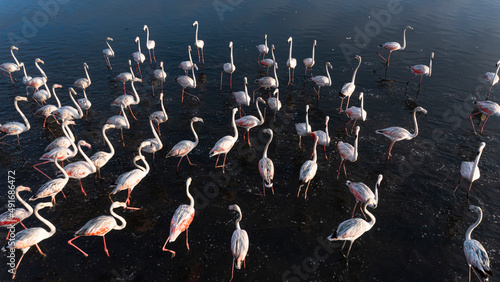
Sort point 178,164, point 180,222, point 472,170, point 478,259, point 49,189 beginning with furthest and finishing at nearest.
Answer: point 178,164
point 472,170
point 49,189
point 180,222
point 478,259

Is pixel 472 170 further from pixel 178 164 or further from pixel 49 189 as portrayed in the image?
pixel 49 189

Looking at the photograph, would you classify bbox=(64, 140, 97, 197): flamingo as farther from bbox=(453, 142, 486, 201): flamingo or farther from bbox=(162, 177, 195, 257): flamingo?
bbox=(453, 142, 486, 201): flamingo

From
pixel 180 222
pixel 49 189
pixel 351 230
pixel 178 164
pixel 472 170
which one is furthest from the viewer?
pixel 178 164

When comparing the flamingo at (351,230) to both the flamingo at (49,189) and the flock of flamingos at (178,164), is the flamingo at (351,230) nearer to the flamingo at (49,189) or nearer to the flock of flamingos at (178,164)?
the flock of flamingos at (178,164)

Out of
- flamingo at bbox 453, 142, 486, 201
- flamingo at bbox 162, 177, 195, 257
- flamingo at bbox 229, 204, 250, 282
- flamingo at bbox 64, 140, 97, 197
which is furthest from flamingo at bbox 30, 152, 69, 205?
flamingo at bbox 453, 142, 486, 201

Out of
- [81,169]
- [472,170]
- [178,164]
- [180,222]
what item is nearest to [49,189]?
[81,169]

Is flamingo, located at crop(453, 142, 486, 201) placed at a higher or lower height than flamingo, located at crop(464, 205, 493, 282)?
higher

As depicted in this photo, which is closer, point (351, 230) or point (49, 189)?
point (351, 230)

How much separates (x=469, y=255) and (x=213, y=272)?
7.05 m

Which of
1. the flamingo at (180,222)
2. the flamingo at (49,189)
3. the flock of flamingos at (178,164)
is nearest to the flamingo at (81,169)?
the flock of flamingos at (178,164)

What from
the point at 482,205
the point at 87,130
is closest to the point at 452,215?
the point at 482,205

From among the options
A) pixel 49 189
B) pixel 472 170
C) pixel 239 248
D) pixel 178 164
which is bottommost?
pixel 178 164

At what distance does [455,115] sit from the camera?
15445 mm

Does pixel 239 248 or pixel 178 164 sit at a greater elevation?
pixel 239 248
